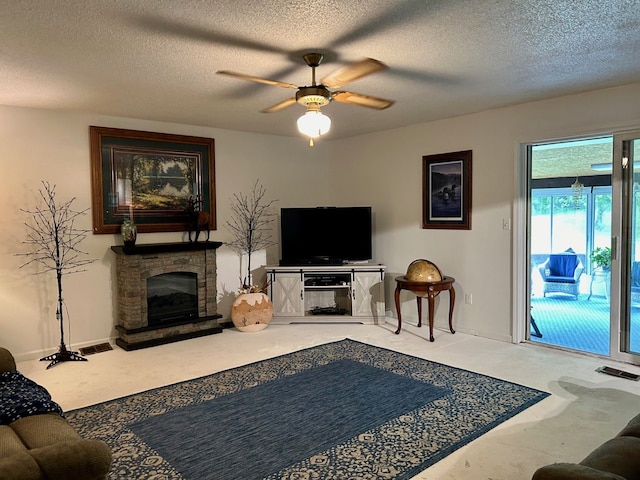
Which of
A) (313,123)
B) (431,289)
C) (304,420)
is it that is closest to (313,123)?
(313,123)

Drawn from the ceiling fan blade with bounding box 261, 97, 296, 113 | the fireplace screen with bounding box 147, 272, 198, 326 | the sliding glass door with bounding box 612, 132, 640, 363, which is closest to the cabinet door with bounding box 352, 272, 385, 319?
the fireplace screen with bounding box 147, 272, 198, 326

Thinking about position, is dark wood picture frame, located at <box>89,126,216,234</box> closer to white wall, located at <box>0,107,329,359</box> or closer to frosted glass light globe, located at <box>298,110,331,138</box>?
white wall, located at <box>0,107,329,359</box>

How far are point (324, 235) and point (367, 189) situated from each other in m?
0.94

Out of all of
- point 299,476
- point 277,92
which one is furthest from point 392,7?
point 299,476

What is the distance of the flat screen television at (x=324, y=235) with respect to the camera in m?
6.07

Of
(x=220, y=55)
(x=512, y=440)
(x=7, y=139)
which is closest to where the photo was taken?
(x=512, y=440)

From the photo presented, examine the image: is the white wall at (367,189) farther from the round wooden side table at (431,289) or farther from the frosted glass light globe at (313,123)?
the frosted glass light globe at (313,123)

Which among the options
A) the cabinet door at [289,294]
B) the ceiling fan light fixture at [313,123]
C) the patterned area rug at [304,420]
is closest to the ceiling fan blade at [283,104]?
the ceiling fan light fixture at [313,123]

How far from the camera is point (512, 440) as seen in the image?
2814 millimetres

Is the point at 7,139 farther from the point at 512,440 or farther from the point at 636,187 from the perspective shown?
the point at 636,187

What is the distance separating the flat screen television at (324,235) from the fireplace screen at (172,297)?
4.09ft

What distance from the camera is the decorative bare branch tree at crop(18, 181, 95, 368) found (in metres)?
4.58

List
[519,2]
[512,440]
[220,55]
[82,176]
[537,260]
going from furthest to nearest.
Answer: [537,260]
[82,176]
[220,55]
[512,440]
[519,2]

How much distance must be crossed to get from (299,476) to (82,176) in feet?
12.8
